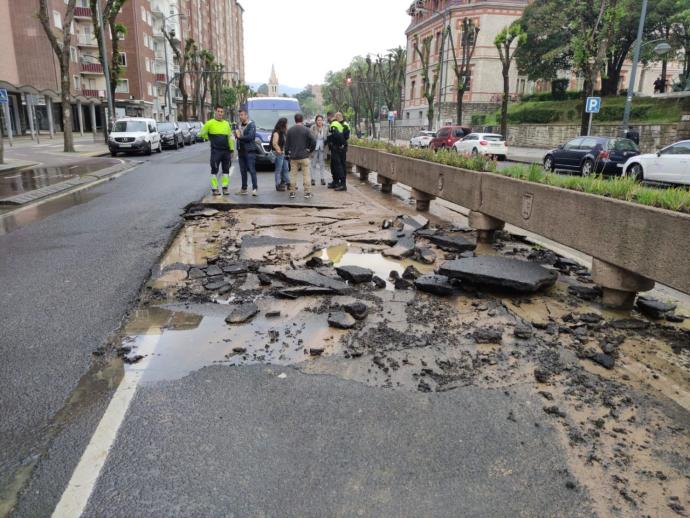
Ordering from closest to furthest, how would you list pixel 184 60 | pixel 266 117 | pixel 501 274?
pixel 501 274
pixel 266 117
pixel 184 60

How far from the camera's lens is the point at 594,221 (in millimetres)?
5578

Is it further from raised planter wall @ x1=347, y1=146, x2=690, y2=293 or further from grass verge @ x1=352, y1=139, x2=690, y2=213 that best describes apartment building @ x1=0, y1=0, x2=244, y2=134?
raised planter wall @ x1=347, y1=146, x2=690, y2=293

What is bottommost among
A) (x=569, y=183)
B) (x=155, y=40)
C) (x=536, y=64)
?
(x=569, y=183)

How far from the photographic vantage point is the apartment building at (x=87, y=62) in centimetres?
4430

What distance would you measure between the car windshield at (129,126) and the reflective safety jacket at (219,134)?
63.7 ft

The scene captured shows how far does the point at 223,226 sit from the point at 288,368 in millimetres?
5729

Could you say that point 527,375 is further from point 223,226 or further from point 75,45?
point 75,45

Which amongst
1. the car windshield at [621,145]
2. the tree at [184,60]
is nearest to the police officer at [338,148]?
the car windshield at [621,145]

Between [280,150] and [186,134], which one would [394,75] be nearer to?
[186,134]

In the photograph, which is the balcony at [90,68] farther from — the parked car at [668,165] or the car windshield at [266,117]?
the parked car at [668,165]

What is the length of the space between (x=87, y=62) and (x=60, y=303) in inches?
2677

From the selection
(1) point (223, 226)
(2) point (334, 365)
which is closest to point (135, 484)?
(2) point (334, 365)

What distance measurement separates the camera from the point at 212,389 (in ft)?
11.9

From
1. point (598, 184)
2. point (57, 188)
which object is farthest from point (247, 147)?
point (598, 184)
